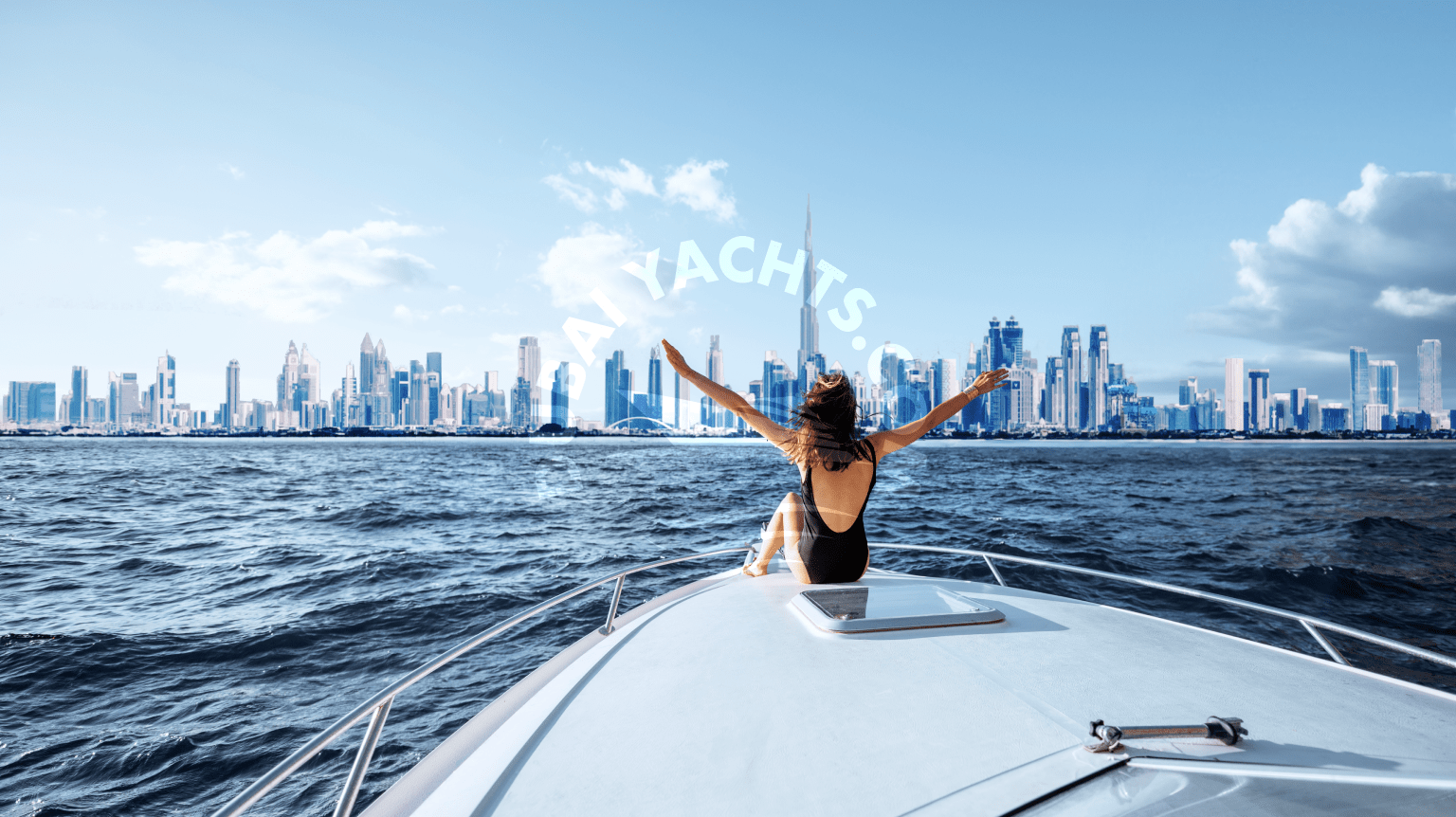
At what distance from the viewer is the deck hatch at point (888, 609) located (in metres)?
2.37

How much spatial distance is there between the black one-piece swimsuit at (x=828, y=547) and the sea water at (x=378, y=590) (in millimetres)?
3005

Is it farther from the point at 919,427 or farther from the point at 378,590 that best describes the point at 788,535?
the point at 378,590

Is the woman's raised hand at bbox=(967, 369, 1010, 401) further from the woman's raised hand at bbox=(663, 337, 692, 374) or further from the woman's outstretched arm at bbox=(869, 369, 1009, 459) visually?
the woman's raised hand at bbox=(663, 337, 692, 374)

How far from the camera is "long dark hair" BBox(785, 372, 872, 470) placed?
3102mm

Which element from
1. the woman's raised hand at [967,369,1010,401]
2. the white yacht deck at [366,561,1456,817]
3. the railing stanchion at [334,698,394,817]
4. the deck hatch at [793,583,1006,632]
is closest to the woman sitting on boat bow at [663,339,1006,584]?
the woman's raised hand at [967,369,1010,401]

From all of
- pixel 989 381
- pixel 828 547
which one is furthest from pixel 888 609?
pixel 989 381

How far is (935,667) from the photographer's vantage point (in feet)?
6.80

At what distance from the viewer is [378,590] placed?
780cm

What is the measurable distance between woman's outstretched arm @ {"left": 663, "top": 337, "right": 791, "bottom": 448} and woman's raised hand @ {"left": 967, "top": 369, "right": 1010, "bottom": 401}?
3.79 feet

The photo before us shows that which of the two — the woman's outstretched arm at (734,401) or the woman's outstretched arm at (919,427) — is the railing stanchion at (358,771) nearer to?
the woman's outstretched arm at (734,401)

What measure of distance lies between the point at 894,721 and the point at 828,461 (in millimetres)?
1521

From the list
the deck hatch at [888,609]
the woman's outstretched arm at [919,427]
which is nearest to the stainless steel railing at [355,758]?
the deck hatch at [888,609]

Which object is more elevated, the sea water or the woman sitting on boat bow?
the woman sitting on boat bow

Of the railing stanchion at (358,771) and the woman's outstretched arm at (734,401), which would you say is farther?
the woman's outstretched arm at (734,401)
